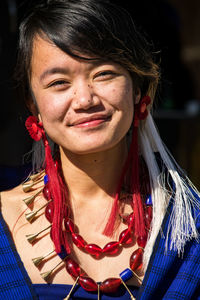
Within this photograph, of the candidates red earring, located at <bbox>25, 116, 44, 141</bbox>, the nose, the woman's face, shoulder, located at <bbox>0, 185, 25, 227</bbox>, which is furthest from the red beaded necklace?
the nose

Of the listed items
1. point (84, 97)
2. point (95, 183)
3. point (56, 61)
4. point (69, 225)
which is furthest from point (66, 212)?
point (56, 61)

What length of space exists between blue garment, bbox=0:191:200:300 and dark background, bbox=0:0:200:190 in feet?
1.31

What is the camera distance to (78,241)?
186 centimetres

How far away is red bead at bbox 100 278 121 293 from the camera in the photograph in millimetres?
1750

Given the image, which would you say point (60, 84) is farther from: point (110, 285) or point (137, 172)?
point (110, 285)

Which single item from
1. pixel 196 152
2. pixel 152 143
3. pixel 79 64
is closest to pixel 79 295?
pixel 152 143

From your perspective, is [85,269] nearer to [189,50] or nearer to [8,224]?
[8,224]

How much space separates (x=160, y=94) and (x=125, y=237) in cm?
107

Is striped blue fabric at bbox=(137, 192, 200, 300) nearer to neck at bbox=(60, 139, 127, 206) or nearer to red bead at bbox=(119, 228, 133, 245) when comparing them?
red bead at bbox=(119, 228, 133, 245)

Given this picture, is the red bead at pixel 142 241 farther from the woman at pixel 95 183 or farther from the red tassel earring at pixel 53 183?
the red tassel earring at pixel 53 183

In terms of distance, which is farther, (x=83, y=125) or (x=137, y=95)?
(x=137, y=95)

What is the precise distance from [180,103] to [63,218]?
3.37m

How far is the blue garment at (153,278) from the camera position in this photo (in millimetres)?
1718

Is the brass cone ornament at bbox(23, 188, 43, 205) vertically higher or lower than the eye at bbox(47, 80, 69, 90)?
lower
